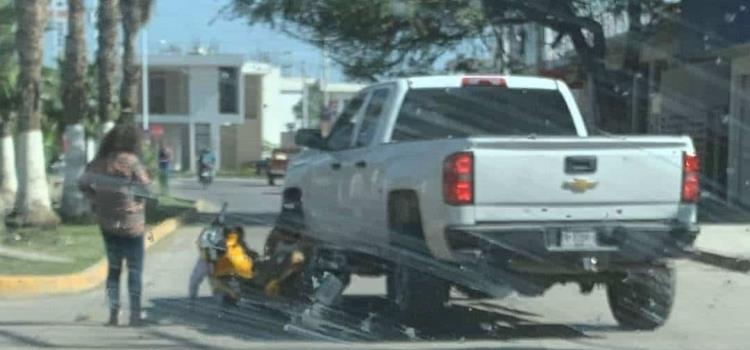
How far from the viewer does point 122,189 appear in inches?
477

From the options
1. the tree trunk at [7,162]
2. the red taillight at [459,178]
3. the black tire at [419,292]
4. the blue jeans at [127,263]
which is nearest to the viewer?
the red taillight at [459,178]

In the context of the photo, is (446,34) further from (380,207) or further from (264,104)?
(264,104)

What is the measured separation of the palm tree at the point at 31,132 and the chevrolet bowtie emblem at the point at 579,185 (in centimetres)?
1216

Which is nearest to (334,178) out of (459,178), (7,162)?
(459,178)

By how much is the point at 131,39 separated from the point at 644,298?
16.9m

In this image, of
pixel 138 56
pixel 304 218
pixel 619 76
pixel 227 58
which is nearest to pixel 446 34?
pixel 619 76

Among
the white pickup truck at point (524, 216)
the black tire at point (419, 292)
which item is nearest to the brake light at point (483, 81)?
the white pickup truck at point (524, 216)

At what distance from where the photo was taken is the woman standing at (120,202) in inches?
475

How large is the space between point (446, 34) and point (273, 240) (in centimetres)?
1625

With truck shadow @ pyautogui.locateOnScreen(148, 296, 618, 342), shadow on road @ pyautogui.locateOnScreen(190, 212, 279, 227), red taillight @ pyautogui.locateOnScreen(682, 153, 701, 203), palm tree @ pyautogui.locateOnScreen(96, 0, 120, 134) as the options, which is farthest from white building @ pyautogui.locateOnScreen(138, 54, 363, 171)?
red taillight @ pyautogui.locateOnScreen(682, 153, 701, 203)

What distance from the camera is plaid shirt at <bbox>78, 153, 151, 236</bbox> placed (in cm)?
1203

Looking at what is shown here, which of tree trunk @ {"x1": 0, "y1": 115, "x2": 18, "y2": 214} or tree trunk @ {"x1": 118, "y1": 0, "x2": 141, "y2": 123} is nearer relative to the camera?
tree trunk @ {"x1": 118, "y1": 0, "x2": 141, "y2": 123}

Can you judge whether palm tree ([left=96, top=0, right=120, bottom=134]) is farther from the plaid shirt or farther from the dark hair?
the plaid shirt

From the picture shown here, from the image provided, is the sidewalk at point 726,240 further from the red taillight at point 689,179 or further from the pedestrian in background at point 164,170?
the pedestrian in background at point 164,170
